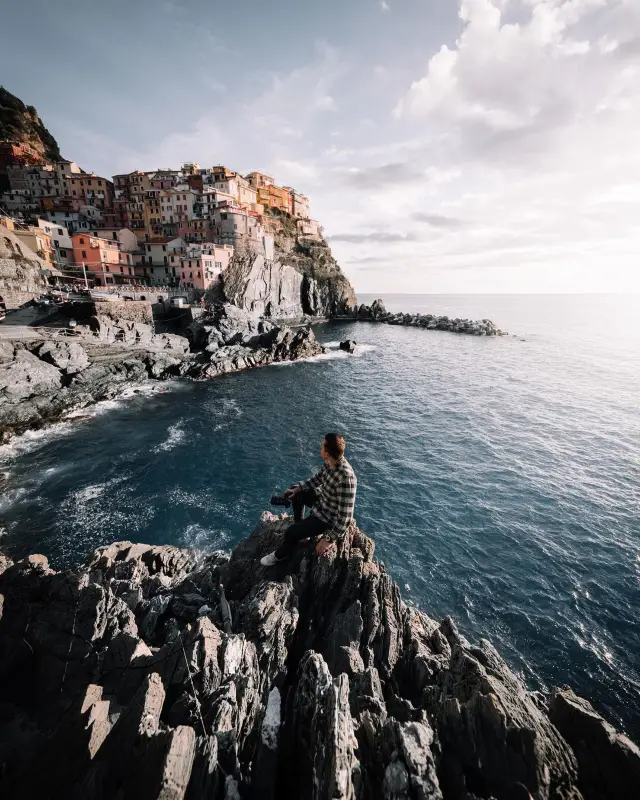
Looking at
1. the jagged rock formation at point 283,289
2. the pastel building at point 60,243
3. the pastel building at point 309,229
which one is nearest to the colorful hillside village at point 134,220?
the pastel building at point 60,243

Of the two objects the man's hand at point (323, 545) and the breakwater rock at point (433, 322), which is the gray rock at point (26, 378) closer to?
the man's hand at point (323, 545)

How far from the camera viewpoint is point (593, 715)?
5.91 meters

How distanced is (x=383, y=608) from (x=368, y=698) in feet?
9.84

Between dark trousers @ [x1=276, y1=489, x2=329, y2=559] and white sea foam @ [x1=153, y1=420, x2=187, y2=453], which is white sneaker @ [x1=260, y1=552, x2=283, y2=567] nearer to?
dark trousers @ [x1=276, y1=489, x2=329, y2=559]

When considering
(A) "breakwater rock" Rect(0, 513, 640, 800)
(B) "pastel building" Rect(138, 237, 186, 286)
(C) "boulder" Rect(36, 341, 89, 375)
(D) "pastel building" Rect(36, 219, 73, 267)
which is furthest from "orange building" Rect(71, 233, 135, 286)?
(A) "breakwater rock" Rect(0, 513, 640, 800)

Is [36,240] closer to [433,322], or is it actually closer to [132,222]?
[132,222]

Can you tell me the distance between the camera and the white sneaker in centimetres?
1058

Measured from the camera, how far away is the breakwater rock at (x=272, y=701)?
15.3 feet

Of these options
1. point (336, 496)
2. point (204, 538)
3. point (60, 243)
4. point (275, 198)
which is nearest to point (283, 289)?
point (275, 198)

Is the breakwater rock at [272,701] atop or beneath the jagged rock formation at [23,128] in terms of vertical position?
beneath

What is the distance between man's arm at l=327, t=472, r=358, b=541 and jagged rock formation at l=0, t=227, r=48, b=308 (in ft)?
200

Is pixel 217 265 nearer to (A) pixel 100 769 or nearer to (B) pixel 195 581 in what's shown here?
→ (B) pixel 195 581

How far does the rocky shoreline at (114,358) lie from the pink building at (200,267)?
9462 mm

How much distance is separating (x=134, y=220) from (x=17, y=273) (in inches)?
1681
